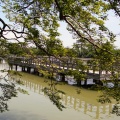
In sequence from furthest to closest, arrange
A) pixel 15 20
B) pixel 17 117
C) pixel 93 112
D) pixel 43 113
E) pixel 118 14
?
pixel 93 112
pixel 43 113
pixel 17 117
pixel 15 20
pixel 118 14

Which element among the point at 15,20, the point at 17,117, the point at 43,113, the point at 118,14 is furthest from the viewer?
the point at 43,113

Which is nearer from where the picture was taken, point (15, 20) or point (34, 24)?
point (34, 24)

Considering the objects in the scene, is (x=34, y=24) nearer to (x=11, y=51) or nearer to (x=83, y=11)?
(x=11, y=51)

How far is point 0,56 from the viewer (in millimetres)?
7652

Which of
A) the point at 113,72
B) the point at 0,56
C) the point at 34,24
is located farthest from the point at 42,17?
the point at 113,72

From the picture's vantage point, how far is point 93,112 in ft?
39.5

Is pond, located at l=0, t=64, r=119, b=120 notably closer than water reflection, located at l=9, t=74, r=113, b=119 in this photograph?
Yes

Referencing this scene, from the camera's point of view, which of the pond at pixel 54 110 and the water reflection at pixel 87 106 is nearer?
the pond at pixel 54 110

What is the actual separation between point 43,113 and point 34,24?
531cm

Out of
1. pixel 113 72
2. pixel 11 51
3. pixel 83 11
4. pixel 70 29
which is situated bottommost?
pixel 113 72

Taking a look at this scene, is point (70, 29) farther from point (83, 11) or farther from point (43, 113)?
point (43, 113)

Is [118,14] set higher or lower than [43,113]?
higher

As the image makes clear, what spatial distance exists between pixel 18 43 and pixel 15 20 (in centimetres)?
106

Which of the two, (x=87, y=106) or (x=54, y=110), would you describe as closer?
(x=54, y=110)
